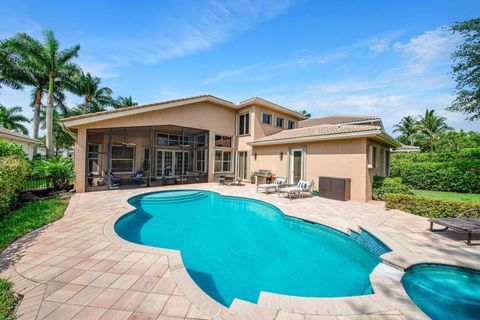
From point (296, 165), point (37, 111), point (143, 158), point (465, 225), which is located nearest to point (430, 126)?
point (296, 165)

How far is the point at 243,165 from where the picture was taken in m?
18.8

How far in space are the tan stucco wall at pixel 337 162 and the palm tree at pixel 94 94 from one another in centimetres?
2609

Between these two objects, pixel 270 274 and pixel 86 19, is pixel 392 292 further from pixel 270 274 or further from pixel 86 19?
pixel 86 19

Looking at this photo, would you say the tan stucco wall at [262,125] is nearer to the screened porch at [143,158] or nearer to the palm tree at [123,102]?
the screened porch at [143,158]

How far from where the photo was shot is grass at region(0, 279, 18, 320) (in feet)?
8.60

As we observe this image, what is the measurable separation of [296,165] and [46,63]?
24.4 m

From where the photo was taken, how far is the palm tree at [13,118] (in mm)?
30641

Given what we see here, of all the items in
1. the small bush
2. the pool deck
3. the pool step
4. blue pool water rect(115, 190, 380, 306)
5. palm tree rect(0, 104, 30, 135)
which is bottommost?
blue pool water rect(115, 190, 380, 306)

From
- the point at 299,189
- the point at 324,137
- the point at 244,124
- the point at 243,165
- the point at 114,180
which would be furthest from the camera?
the point at 243,165

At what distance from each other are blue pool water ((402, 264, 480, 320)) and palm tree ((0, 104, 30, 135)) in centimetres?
4723

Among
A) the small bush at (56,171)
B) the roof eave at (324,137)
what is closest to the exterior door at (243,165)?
the roof eave at (324,137)

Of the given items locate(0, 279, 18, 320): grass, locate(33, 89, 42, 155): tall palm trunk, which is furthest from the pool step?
locate(33, 89, 42, 155): tall palm trunk

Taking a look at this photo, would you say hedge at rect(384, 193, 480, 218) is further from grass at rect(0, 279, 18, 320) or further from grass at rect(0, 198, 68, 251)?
grass at rect(0, 198, 68, 251)

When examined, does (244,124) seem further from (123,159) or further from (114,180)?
(114,180)
